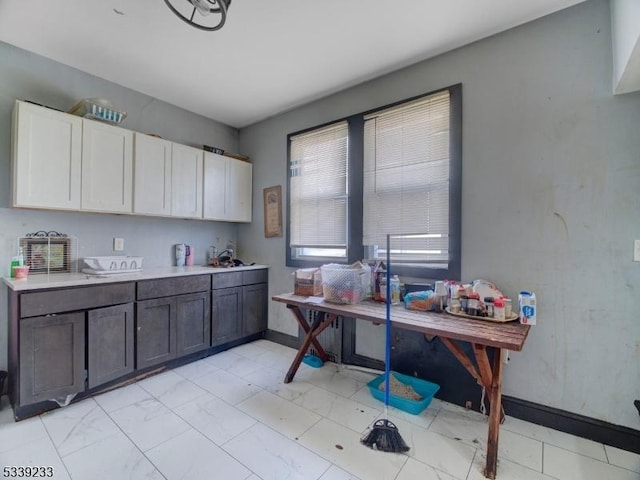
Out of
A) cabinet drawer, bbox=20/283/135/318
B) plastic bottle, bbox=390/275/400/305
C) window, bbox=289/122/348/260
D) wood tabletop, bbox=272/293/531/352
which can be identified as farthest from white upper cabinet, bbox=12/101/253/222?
plastic bottle, bbox=390/275/400/305

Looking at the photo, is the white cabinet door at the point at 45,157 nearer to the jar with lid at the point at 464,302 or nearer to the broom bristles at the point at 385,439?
the broom bristles at the point at 385,439

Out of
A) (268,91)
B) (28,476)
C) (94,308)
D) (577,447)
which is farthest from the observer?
(268,91)

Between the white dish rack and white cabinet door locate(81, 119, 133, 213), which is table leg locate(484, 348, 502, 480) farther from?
white cabinet door locate(81, 119, 133, 213)

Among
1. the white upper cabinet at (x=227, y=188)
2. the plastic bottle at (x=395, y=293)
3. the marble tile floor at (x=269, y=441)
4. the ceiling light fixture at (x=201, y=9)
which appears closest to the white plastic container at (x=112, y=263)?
the white upper cabinet at (x=227, y=188)

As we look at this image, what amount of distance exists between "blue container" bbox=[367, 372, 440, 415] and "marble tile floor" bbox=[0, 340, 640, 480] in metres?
0.05

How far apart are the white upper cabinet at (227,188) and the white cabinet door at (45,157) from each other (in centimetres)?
117

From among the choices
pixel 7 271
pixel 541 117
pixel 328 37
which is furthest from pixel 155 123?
pixel 541 117

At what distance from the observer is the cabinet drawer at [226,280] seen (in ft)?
9.88

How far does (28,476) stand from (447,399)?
8.48ft

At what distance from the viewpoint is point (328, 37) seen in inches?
85.2

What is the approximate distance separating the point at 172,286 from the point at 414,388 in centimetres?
229

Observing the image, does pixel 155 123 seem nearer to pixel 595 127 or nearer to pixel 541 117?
pixel 541 117

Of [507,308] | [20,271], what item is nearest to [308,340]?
[507,308]

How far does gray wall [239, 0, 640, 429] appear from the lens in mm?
1710
